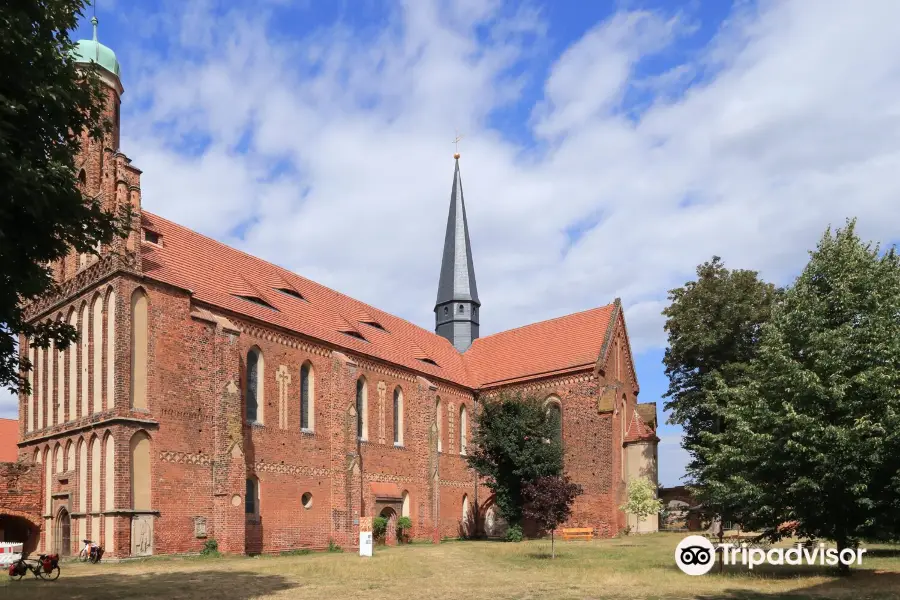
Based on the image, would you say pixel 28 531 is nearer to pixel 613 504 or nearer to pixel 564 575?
pixel 564 575

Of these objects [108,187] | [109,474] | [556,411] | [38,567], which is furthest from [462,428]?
[38,567]

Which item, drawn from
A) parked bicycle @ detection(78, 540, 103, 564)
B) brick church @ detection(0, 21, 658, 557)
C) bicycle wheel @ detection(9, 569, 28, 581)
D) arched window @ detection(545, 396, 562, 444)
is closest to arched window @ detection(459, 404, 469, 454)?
brick church @ detection(0, 21, 658, 557)

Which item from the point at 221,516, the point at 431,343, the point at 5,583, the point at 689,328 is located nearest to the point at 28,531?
the point at 221,516

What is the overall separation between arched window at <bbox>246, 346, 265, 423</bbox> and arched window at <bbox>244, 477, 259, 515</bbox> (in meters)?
2.38

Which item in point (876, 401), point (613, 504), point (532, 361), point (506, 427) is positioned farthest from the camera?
point (532, 361)

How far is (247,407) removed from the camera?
31266 mm

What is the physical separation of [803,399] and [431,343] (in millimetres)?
31408

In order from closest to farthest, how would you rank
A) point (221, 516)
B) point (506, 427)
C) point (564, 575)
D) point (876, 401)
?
point (876, 401)
point (564, 575)
point (221, 516)
point (506, 427)

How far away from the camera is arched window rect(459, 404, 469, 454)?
151 feet

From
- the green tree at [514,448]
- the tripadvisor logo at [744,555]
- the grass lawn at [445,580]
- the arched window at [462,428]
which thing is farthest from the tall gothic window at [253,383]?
the tripadvisor logo at [744,555]

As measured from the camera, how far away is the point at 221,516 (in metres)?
27.7

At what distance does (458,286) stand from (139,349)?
2798 centimetres

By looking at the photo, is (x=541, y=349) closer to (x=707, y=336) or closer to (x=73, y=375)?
(x=707, y=336)

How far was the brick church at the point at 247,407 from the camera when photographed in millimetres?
26625
